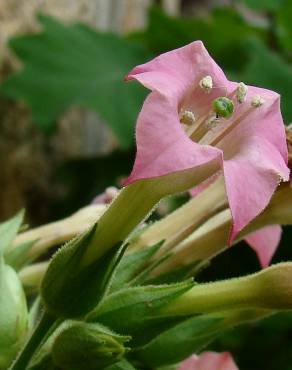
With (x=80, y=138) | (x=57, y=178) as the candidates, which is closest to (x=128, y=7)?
(x=80, y=138)

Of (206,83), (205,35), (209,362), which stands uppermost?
(206,83)

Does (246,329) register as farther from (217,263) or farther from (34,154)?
(34,154)

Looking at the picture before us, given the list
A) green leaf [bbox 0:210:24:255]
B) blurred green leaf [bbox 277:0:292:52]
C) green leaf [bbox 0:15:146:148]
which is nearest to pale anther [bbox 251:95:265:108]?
green leaf [bbox 0:210:24:255]

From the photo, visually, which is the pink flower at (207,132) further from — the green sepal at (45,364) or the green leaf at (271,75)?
the green leaf at (271,75)

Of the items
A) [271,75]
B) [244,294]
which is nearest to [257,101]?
[244,294]

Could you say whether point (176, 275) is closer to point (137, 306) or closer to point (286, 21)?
point (137, 306)

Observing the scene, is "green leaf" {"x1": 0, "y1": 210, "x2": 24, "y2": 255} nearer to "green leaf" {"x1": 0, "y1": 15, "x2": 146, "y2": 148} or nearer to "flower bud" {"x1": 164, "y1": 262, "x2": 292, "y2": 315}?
"flower bud" {"x1": 164, "y1": 262, "x2": 292, "y2": 315}

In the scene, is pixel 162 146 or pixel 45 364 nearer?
pixel 162 146
